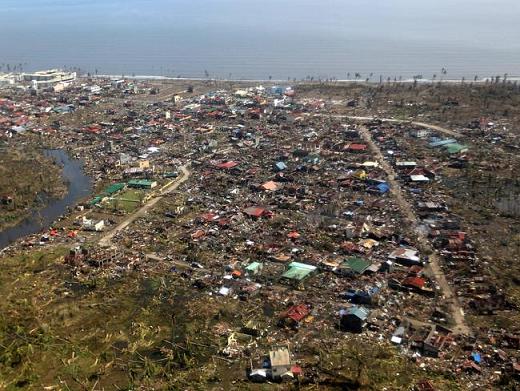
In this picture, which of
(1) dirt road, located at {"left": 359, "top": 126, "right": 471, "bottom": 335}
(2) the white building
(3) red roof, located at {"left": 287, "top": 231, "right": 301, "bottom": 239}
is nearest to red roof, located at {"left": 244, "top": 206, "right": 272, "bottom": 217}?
(3) red roof, located at {"left": 287, "top": 231, "right": 301, "bottom": 239}

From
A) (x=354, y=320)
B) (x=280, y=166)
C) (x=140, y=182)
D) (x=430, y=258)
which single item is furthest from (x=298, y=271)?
(x=140, y=182)

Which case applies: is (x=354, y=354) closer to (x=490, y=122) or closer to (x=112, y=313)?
(x=112, y=313)

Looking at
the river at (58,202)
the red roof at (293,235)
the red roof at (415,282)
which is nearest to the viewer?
the red roof at (415,282)

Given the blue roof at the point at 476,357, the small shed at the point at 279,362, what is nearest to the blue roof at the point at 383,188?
the blue roof at the point at 476,357

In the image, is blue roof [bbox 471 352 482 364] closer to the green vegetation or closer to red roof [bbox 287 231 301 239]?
red roof [bbox 287 231 301 239]

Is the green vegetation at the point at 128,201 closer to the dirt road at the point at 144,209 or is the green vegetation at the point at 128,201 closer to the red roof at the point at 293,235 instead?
the dirt road at the point at 144,209

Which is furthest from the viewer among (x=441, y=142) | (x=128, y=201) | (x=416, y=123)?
(x=416, y=123)

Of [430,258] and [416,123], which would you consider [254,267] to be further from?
[416,123]
